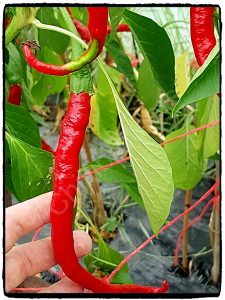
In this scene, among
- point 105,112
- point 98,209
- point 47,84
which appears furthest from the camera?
point 98,209

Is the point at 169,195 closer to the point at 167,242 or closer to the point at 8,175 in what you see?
the point at 8,175

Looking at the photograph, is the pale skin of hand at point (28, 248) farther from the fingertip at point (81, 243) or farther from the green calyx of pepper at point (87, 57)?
the green calyx of pepper at point (87, 57)

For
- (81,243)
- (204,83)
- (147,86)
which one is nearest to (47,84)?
(147,86)

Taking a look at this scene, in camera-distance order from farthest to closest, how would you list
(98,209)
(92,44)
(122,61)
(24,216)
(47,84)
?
1. (98,209)
2. (47,84)
3. (122,61)
4. (24,216)
5. (92,44)

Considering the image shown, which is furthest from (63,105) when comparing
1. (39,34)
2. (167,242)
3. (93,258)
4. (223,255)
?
(223,255)

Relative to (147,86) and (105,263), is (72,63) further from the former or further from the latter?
(147,86)
